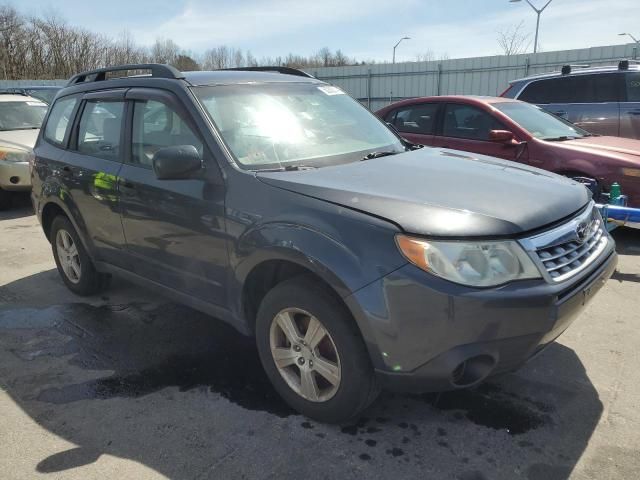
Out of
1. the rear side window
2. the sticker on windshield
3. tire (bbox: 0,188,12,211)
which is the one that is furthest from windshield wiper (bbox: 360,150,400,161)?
tire (bbox: 0,188,12,211)

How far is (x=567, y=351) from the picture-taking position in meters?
3.40

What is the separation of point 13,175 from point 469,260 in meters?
8.11

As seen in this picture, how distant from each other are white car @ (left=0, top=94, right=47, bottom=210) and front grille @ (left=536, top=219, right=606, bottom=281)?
681 cm

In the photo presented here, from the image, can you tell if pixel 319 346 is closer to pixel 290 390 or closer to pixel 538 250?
pixel 290 390

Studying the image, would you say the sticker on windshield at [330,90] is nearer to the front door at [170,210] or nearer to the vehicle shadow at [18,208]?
the front door at [170,210]

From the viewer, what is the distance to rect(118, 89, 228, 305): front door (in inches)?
117

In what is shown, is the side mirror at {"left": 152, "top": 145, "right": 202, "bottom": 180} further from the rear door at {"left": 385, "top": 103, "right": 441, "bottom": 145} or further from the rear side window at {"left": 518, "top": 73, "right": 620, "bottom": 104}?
the rear side window at {"left": 518, "top": 73, "right": 620, "bottom": 104}

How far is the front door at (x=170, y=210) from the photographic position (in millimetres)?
2972

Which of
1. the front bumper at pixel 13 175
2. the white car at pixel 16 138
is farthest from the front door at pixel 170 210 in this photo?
the front bumper at pixel 13 175

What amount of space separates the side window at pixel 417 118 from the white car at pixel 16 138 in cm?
502

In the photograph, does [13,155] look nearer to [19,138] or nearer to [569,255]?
[19,138]

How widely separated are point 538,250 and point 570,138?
4.55 meters

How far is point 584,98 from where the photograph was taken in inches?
307

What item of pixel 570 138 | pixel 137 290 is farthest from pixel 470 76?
pixel 137 290
